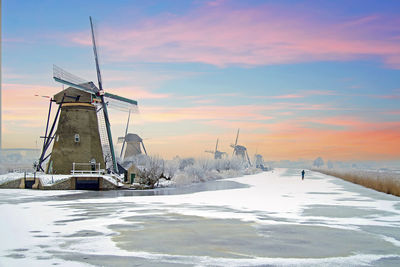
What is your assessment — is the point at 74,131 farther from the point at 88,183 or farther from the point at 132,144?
the point at 132,144

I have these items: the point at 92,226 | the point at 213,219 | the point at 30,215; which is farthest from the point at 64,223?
the point at 213,219

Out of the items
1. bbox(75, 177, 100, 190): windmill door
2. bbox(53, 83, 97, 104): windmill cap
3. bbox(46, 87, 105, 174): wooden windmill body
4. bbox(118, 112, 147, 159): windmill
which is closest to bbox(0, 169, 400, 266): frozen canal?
bbox(75, 177, 100, 190): windmill door

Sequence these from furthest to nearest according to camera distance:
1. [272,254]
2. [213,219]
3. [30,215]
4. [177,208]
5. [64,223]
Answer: [177,208]
[30,215]
[213,219]
[64,223]
[272,254]

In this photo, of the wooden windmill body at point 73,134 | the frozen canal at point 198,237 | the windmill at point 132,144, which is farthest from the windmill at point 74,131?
the windmill at point 132,144

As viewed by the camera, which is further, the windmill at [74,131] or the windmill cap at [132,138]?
the windmill cap at [132,138]

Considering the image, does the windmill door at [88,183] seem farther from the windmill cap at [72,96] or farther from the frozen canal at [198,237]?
the frozen canal at [198,237]

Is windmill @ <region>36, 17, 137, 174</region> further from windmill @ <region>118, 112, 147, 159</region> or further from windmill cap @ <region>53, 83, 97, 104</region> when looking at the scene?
windmill @ <region>118, 112, 147, 159</region>

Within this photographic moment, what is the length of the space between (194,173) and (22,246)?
4281 centimetres

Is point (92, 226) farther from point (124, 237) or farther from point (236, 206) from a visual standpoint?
point (236, 206)

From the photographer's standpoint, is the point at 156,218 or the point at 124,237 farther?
the point at 156,218

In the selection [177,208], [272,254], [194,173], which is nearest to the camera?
[272,254]

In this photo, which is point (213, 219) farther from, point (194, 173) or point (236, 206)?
point (194, 173)

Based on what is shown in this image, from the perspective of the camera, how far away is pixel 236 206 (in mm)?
18984

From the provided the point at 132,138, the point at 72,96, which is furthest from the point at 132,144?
the point at 72,96
